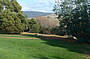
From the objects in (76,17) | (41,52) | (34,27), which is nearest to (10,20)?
(34,27)

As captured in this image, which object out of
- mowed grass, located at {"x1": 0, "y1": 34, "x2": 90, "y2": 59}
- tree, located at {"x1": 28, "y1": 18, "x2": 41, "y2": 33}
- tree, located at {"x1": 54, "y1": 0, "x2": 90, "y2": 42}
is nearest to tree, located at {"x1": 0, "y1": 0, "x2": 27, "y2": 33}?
tree, located at {"x1": 28, "y1": 18, "x2": 41, "y2": 33}

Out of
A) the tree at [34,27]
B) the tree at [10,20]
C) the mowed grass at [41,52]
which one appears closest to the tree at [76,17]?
the mowed grass at [41,52]

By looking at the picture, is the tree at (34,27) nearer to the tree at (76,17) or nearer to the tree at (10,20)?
the tree at (10,20)

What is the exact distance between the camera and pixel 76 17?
24016 millimetres

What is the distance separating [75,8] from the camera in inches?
969

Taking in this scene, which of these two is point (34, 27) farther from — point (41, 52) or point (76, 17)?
point (41, 52)

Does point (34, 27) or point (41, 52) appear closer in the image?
point (41, 52)

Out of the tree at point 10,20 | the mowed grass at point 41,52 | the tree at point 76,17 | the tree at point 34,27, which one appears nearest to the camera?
the mowed grass at point 41,52

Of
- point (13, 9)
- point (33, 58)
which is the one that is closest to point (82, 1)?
point (33, 58)

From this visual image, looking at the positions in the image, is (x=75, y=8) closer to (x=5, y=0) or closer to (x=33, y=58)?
(x=33, y=58)

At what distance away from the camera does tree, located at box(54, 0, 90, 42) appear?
73.7 ft

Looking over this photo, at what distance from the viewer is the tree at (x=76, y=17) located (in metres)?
22.5

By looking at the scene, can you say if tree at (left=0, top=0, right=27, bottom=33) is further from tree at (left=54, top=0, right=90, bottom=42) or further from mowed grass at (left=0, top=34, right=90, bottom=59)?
mowed grass at (left=0, top=34, right=90, bottom=59)

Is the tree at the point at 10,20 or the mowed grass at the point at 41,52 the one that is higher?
the tree at the point at 10,20
